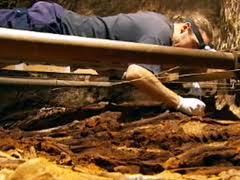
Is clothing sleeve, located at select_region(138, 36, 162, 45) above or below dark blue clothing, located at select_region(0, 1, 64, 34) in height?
below

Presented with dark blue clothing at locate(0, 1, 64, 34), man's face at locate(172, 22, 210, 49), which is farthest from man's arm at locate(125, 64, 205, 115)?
dark blue clothing at locate(0, 1, 64, 34)

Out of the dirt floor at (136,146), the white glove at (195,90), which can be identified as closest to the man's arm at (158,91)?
the dirt floor at (136,146)

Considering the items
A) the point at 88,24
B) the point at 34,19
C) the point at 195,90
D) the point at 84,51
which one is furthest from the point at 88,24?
the point at 195,90

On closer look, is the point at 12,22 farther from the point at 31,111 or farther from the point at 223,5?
the point at 223,5

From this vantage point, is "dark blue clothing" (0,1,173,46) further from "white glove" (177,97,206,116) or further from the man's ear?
"white glove" (177,97,206,116)

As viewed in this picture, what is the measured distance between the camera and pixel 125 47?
1.99 m

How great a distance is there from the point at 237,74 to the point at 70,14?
2.92ft

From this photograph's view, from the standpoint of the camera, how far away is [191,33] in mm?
2875

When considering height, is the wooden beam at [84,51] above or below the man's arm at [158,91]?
above

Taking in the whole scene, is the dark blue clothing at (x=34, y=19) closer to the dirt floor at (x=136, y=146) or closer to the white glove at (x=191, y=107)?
the dirt floor at (x=136, y=146)

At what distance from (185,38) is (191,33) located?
50 millimetres

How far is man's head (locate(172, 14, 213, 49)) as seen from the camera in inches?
112

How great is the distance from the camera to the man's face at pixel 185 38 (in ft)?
9.34

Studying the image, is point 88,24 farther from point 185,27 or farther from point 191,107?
point 191,107
